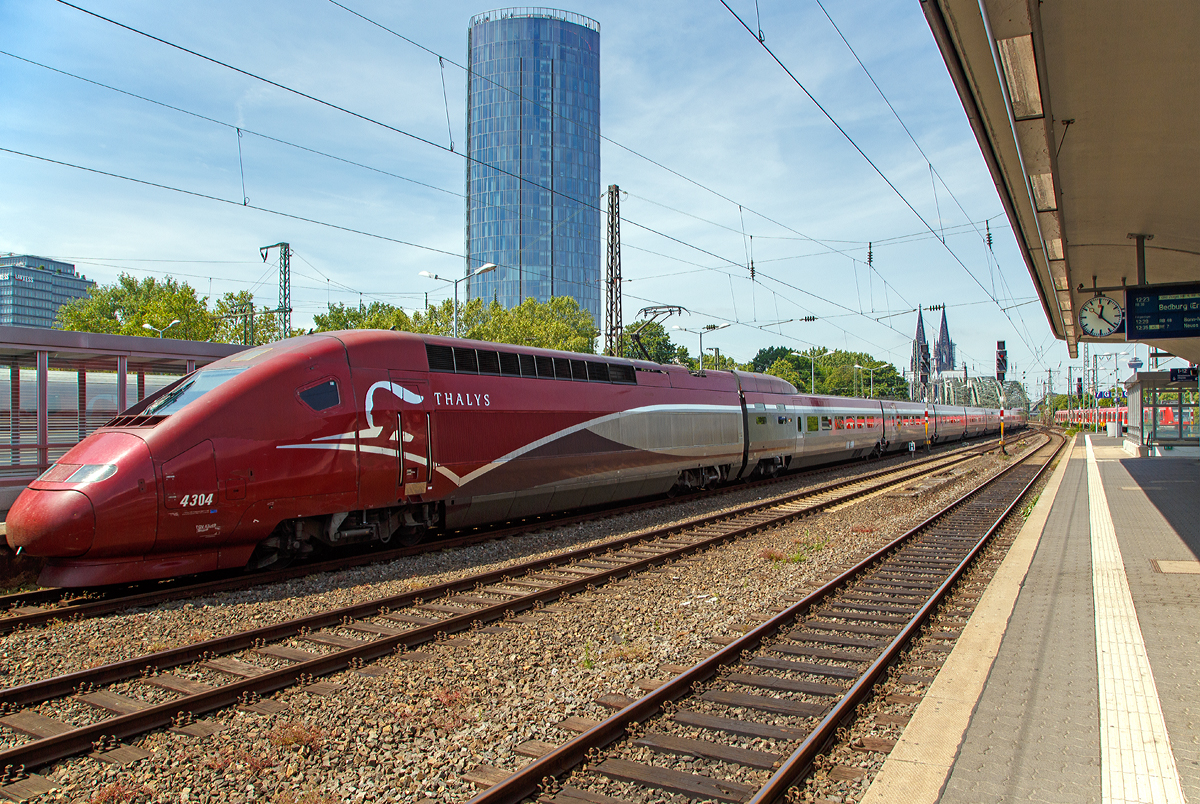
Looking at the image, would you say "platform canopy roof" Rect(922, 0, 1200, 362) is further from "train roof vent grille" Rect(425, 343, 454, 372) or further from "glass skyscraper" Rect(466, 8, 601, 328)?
"glass skyscraper" Rect(466, 8, 601, 328)

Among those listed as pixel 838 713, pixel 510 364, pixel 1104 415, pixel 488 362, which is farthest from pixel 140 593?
pixel 1104 415

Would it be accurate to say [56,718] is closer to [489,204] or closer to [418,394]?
[418,394]

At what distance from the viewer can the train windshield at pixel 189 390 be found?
354 inches

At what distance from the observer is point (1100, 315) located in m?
15.5

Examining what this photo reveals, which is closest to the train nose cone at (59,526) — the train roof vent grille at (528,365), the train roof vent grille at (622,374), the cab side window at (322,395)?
the cab side window at (322,395)

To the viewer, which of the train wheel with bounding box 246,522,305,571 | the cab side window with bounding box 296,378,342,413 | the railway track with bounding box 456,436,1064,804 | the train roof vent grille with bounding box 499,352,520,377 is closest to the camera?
the railway track with bounding box 456,436,1064,804

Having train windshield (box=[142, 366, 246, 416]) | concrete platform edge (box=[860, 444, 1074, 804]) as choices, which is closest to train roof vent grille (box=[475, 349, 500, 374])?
train windshield (box=[142, 366, 246, 416])

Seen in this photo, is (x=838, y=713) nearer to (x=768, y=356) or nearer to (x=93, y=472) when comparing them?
(x=93, y=472)

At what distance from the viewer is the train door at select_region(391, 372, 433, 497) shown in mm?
10688

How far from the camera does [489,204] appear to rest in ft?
439

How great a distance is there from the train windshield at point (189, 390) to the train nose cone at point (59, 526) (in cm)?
149

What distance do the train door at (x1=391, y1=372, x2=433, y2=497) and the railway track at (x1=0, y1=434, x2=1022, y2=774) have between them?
7.12 feet

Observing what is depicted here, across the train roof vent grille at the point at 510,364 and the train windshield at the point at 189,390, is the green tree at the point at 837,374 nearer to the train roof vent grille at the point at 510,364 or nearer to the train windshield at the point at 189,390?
the train roof vent grille at the point at 510,364

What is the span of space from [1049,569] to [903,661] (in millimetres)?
4907
